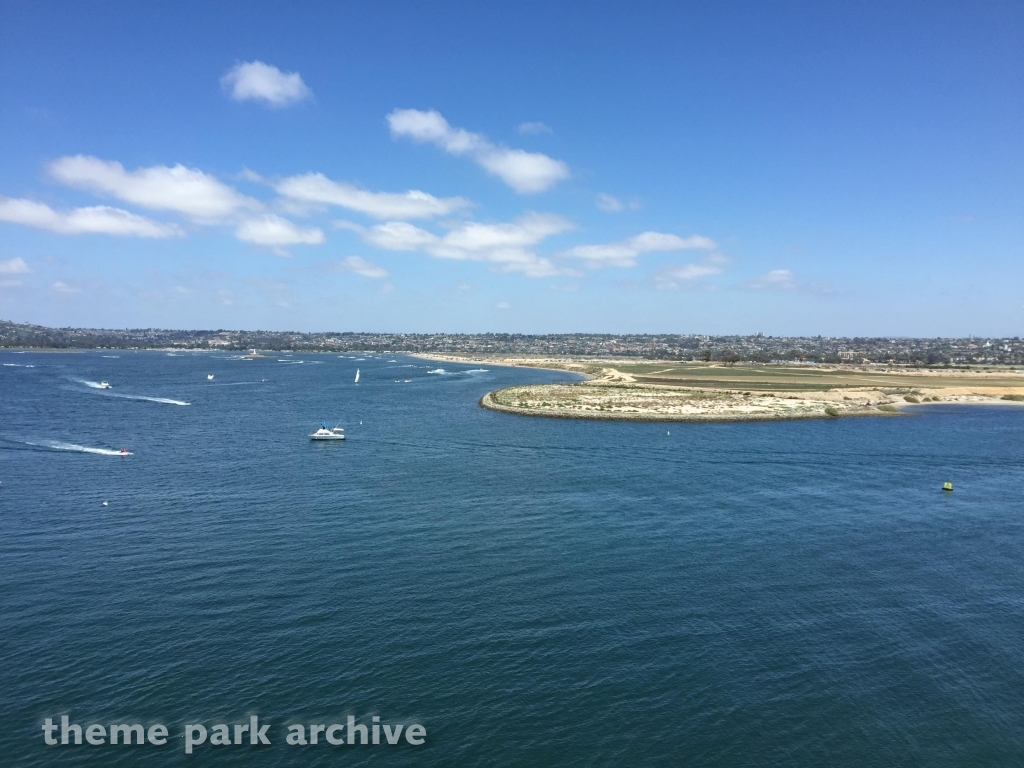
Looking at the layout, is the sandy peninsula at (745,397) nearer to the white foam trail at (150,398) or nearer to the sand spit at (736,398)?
the sand spit at (736,398)

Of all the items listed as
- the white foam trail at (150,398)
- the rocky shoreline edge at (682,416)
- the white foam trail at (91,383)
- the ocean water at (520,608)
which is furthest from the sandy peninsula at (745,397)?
the white foam trail at (91,383)

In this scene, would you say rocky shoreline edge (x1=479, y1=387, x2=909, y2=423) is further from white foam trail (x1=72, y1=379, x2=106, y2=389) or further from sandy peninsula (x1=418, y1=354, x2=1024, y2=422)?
white foam trail (x1=72, y1=379, x2=106, y2=389)

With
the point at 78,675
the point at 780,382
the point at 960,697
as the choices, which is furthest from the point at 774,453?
the point at 780,382

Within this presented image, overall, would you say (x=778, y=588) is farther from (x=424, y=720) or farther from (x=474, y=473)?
(x=474, y=473)

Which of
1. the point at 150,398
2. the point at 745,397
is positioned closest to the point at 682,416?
the point at 745,397

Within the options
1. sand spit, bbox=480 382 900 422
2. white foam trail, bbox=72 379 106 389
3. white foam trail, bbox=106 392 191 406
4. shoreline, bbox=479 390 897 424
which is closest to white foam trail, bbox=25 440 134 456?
white foam trail, bbox=106 392 191 406
